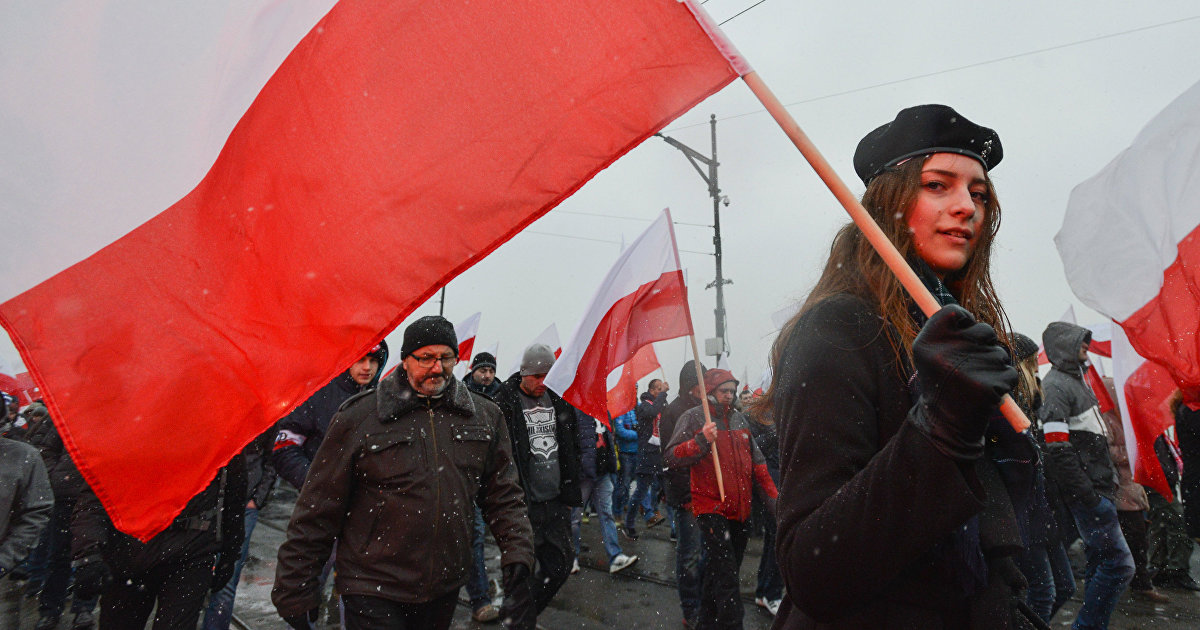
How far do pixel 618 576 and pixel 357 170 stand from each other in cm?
678

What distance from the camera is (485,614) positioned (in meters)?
5.94

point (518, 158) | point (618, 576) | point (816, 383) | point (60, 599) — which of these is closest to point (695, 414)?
point (618, 576)

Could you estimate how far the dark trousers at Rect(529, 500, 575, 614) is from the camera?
521 centimetres

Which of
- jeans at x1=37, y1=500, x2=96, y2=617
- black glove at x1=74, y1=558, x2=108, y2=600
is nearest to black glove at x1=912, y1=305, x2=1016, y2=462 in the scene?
black glove at x1=74, y1=558, x2=108, y2=600

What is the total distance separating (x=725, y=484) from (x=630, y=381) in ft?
9.50

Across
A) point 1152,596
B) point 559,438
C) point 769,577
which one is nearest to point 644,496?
point 769,577

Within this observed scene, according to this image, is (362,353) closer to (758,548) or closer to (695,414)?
(695,414)

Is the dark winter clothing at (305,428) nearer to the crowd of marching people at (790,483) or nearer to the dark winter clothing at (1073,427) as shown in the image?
the crowd of marching people at (790,483)

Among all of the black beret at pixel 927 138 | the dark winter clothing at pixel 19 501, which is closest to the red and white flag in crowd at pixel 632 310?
the dark winter clothing at pixel 19 501

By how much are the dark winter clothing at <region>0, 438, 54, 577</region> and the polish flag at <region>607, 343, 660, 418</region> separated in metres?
5.30

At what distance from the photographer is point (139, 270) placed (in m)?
1.82

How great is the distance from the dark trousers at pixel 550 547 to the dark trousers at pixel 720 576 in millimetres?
1048

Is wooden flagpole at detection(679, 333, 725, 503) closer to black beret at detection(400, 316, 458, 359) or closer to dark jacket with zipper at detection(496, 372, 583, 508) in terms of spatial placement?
dark jacket with zipper at detection(496, 372, 583, 508)

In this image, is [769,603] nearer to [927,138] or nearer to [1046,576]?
[1046,576]
